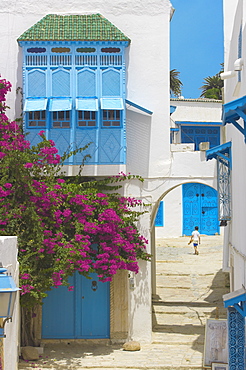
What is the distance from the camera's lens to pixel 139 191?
15.5m

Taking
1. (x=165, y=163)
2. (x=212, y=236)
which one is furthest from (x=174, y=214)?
(x=165, y=163)

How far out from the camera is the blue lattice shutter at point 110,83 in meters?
14.9

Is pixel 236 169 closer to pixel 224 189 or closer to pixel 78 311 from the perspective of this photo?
pixel 224 189

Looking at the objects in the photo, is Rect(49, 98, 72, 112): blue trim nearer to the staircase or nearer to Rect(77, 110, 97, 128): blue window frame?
Rect(77, 110, 97, 128): blue window frame

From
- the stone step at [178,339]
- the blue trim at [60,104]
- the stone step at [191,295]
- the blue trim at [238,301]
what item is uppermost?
the blue trim at [60,104]

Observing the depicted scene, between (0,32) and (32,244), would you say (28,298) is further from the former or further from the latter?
(0,32)

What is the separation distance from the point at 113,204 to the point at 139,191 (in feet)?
4.46

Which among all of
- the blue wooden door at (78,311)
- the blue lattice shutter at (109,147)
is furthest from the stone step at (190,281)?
the blue lattice shutter at (109,147)

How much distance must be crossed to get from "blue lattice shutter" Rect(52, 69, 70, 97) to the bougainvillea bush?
1.14 metres

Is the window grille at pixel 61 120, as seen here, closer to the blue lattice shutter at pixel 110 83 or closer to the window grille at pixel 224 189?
the blue lattice shutter at pixel 110 83

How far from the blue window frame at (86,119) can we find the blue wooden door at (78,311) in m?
3.71

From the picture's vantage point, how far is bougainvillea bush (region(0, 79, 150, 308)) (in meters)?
12.8

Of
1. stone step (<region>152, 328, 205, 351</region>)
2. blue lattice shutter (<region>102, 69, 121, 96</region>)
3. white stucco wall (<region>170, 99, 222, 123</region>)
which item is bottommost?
stone step (<region>152, 328, 205, 351</region>)

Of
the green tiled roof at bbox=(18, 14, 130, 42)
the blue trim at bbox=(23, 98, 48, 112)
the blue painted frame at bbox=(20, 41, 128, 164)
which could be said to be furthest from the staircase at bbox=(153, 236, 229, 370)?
the green tiled roof at bbox=(18, 14, 130, 42)
